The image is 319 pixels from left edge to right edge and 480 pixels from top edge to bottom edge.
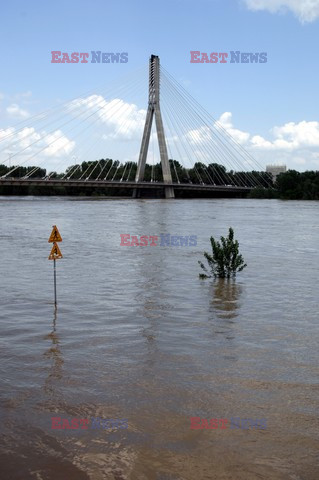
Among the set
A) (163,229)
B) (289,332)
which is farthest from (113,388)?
(163,229)

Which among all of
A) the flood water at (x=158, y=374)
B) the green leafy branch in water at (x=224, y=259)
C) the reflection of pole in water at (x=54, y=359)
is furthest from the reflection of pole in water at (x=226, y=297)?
the reflection of pole in water at (x=54, y=359)

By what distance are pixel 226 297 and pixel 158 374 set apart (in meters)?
5.63

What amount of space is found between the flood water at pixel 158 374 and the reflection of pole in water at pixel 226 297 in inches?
1.6

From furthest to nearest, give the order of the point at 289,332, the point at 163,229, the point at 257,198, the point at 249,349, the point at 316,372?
the point at 257,198 → the point at 163,229 → the point at 289,332 → the point at 249,349 → the point at 316,372

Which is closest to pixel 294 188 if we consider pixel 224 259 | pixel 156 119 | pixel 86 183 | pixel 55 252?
pixel 156 119

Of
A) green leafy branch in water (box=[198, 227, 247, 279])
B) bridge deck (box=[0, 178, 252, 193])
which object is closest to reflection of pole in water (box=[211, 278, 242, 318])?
green leafy branch in water (box=[198, 227, 247, 279])

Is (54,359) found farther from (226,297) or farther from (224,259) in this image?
(224,259)

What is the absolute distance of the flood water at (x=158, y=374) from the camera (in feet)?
17.1

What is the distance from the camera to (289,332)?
964 cm

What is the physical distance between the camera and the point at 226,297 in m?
12.9

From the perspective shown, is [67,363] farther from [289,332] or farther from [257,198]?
[257,198]

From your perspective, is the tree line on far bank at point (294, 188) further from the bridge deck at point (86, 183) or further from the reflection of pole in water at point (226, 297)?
the reflection of pole in water at point (226, 297)

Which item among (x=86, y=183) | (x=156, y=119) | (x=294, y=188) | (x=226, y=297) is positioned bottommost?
(x=226, y=297)

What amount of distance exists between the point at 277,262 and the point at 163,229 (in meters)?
15.4
